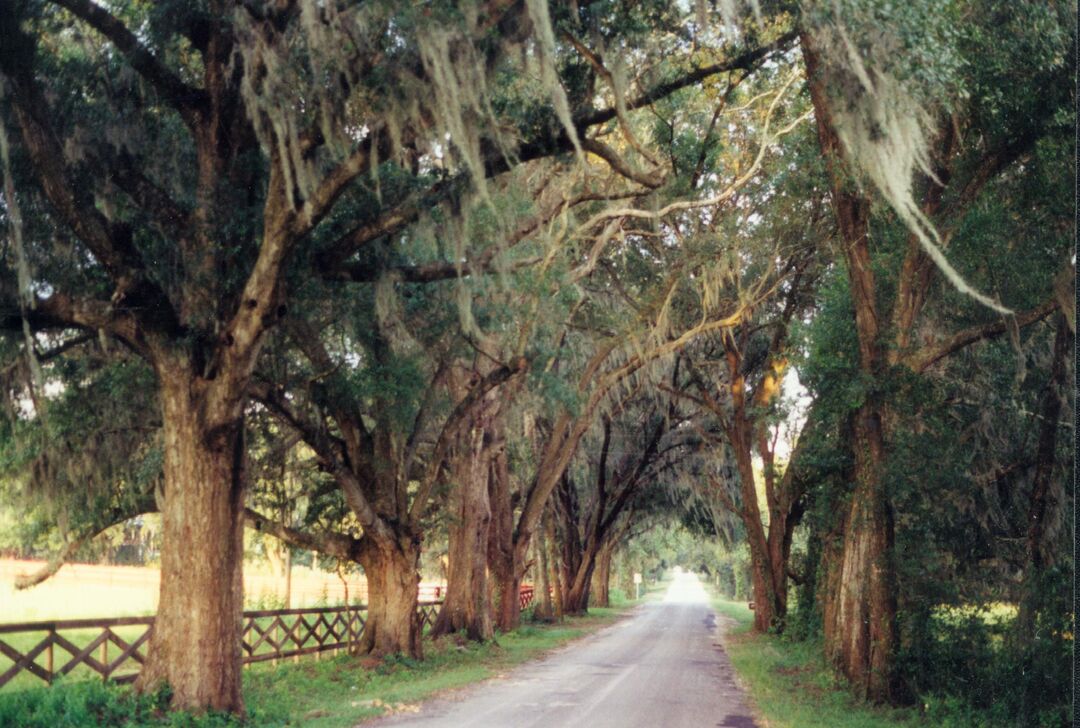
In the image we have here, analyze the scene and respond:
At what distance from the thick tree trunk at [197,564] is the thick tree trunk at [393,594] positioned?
6.70m

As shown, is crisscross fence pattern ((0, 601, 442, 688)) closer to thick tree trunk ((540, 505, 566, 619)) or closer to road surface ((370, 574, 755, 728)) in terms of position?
road surface ((370, 574, 755, 728))

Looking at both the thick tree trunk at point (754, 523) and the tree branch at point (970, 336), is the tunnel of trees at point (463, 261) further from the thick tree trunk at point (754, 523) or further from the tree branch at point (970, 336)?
the thick tree trunk at point (754, 523)

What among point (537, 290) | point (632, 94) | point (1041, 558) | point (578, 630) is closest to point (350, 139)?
point (632, 94)

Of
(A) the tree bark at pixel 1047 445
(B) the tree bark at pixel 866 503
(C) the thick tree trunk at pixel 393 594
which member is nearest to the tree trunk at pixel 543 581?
(C) the thick tree trunk at pixel 393 594

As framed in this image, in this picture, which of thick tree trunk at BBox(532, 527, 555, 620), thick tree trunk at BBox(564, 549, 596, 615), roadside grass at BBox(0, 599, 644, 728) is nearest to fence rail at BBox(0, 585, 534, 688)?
roadside grass at BBox(0, 599, 644, 728)

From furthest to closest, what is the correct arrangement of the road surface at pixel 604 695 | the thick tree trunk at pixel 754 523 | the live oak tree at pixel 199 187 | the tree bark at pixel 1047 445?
1. the thick tree trunk at pixel 754 523
2. the tree bark at pixel 1047 445
3. the road surface at pixel 604 695
4. the live oak tree at pixel 199 187

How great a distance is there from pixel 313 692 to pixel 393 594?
3.96 m

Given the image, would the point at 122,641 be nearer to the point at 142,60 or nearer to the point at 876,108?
the point at 142,60

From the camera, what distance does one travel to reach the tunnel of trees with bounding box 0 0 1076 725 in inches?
358

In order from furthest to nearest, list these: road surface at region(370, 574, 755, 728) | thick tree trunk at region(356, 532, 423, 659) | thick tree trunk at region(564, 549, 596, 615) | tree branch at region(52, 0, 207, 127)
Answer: thick tree trunk at region(564, 549, 596, 615) < thick tree trunk at region(356, 532, 423, 659) < road surface at region(370, 574, 755, 728) < tree branch at region(52, 0, 207, 127)

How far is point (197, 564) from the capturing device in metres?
9.96

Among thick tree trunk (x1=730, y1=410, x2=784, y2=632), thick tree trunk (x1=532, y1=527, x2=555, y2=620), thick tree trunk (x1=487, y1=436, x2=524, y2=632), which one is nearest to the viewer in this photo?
thick tree trunk (x1=730, y1=410, x2=784, y2=632)

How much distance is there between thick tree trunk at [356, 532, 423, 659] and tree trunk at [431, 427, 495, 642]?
12.0 feet

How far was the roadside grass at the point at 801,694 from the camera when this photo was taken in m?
11.1
